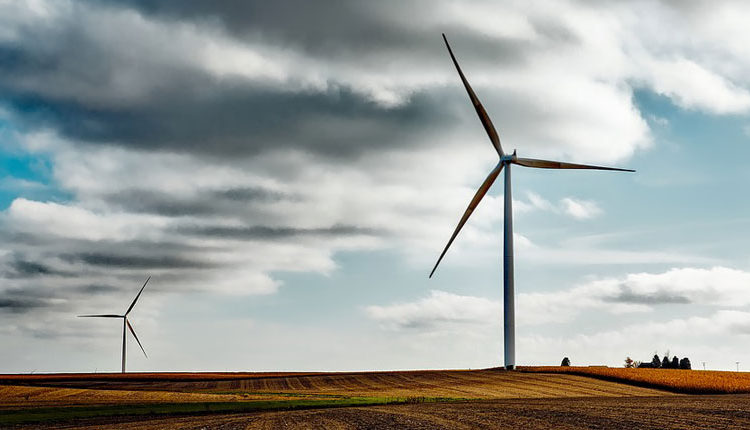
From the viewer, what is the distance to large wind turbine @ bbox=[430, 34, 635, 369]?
66562 millimetres

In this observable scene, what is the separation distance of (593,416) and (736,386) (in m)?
34.5

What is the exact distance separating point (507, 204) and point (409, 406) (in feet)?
95.9

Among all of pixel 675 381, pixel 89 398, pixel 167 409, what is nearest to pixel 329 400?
pixel 167 409

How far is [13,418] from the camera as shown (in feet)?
126

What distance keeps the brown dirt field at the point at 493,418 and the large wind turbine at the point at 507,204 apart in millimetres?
25046

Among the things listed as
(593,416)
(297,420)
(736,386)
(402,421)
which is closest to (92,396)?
(297,420)

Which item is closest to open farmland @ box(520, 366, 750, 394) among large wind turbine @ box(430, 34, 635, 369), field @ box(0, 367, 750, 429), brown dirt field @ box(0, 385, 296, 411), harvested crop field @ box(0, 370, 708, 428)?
field @ box(0, 367, 750, 429)

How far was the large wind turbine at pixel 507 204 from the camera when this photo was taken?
6656 cm

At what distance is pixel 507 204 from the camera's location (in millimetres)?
68062

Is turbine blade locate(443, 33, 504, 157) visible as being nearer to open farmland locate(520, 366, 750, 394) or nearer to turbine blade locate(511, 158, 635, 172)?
turbine blade locate(511, 158, 635, 172)

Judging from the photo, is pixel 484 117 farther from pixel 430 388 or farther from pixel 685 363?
pixel 685 363

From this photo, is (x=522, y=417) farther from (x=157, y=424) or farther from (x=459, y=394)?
(x=459, y=394)

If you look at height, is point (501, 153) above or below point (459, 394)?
above

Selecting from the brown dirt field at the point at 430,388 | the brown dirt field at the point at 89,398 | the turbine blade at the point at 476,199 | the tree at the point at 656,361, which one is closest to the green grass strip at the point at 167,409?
the brown dirt field at the point at 89,398
